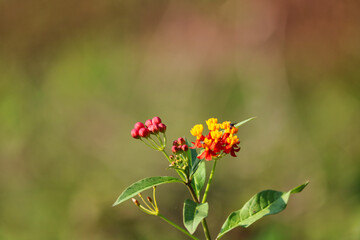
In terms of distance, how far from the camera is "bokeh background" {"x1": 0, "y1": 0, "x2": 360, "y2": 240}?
3314 mm

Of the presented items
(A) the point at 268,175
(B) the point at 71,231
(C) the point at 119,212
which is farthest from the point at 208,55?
(B) the point at 71,231

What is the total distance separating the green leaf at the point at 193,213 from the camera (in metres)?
1.06

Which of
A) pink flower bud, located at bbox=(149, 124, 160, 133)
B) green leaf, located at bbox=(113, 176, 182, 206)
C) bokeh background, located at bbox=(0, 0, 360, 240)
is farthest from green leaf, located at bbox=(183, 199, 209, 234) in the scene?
bokeh background, located at bbox=(0, 0, 360, 240)

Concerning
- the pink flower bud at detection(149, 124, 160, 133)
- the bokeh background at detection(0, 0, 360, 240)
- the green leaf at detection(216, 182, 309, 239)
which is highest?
the bokeh background at detection(0, 0, 360, 240)

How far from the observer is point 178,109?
12.3ft

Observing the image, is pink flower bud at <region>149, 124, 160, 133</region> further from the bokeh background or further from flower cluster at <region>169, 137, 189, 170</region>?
the bokeh background

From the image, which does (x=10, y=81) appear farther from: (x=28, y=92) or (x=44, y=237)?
(x=44, y=237)

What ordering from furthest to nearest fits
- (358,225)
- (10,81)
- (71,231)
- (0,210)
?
(10,81), (0,210), (71,231), (358,225)

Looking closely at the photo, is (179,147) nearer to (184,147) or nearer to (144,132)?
(184,147)

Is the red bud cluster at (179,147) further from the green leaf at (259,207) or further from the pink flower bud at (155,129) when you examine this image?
the green leaf at (259,207)

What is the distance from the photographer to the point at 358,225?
276cm

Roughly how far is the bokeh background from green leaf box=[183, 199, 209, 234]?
1.86 meters

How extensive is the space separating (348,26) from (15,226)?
2.82 m

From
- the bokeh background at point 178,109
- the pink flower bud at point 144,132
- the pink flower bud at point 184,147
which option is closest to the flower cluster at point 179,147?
the pink flower bud at point 184,147
